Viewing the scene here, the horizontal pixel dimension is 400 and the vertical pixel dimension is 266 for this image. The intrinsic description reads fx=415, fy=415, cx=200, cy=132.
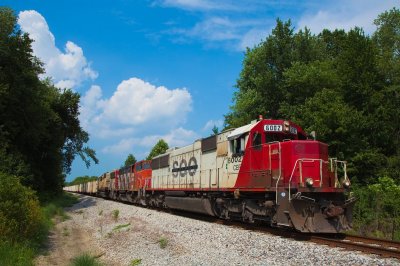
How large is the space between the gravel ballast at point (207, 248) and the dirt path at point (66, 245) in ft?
1.22

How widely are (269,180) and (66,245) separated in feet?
26.1

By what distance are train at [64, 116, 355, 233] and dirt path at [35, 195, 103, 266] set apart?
5122 millimetres

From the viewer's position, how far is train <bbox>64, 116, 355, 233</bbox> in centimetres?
1222

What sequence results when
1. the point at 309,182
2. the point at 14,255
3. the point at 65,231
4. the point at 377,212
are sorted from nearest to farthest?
A: the point at 14,255 < the point at 309,182 < the point at 377,212 < the point at 65,231

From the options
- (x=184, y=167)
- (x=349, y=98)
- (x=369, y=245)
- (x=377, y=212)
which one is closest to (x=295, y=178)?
(x=369, y=245)

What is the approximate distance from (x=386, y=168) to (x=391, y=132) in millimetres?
3845

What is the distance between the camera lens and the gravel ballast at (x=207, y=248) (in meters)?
9.19

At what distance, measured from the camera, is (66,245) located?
50.5ft

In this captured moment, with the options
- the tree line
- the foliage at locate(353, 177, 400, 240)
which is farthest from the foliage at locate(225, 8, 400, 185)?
the foliage at locate(353, 177, 400, 240)

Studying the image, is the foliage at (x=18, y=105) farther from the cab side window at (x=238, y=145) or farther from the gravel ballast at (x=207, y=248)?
the cab side window at (x=238, y=145)

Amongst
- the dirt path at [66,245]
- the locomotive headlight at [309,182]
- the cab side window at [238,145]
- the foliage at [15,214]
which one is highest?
the cab side window at [238,145]

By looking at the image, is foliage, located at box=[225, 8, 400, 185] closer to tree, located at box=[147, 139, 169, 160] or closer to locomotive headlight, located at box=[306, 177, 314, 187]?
locomotive headlight, located at box=[306, 177, 314, 187]

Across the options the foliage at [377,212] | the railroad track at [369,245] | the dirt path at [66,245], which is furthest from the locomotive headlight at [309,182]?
the dirt path at [66,245]

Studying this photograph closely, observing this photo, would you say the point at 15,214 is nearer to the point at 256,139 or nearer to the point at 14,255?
the point at 14,255
